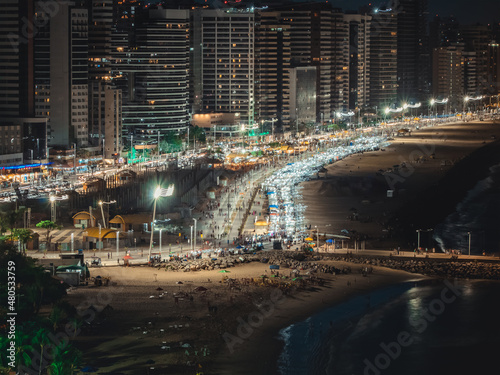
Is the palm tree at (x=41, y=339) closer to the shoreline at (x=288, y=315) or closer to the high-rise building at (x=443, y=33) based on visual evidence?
the shoreline at (x=288, y=315)

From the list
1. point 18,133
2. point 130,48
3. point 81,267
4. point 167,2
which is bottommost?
point 81,267

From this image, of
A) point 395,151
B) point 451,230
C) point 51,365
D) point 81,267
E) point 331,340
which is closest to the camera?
point 51,365

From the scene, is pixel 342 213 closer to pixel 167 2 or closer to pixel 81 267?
pixel 81 267

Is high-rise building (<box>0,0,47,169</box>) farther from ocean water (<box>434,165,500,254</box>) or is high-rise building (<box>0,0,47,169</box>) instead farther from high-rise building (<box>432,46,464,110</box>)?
high-rise building (<box>432,46,464,110</box>)

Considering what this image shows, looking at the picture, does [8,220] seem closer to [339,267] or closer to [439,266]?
[339,267]

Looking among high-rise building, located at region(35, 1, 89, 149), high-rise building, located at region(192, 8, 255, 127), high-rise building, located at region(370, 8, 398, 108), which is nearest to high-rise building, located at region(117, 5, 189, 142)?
high-rise building, located at region(192, 8, 255, 127)

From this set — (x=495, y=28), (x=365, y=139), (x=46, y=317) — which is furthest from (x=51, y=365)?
(x=495, y=28)
